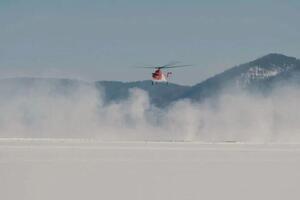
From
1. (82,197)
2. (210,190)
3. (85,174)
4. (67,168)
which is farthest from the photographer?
(67,168)

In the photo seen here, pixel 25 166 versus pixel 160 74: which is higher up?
pixel 160 74

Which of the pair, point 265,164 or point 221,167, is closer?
point 221,167

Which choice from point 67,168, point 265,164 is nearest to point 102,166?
point 67,168

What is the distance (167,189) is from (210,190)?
1.77 metres

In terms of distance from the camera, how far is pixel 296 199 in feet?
77.0

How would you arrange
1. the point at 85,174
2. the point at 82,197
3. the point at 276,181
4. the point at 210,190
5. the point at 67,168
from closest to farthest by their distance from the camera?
the point at 82,197 < the point at 210,190 < the point at 276,181 < the point at 85,174 < the point at 67,168

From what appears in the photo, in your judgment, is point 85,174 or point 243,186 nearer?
point 243,186

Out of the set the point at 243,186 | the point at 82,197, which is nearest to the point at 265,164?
the point at 243,186

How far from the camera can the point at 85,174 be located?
99.7ft

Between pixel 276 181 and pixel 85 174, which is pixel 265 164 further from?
pixel 85 174

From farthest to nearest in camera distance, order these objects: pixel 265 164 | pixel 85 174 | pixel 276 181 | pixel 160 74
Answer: pixel 160 74, pixel 265 164, pixel 85 174, pixel 276 181

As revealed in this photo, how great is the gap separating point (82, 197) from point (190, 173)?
31.6 ft

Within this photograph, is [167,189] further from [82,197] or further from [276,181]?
[276,181]

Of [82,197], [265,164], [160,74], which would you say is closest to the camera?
[82,197]
